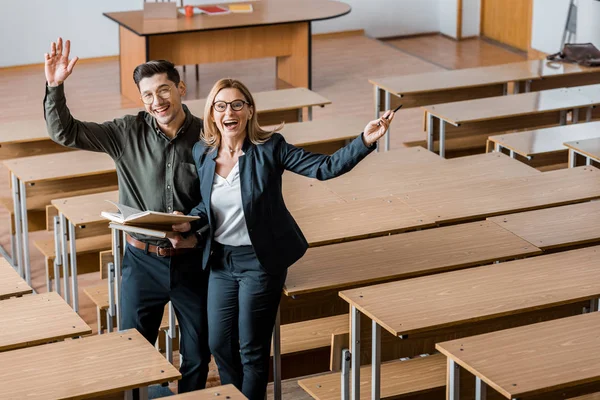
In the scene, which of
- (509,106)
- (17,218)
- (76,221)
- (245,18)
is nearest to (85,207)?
(76,221)

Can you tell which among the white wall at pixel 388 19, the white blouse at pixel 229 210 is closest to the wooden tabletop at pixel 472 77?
the white blouse at pixel 229 210

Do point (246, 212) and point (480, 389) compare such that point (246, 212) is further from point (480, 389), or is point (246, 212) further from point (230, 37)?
point (230, 37)

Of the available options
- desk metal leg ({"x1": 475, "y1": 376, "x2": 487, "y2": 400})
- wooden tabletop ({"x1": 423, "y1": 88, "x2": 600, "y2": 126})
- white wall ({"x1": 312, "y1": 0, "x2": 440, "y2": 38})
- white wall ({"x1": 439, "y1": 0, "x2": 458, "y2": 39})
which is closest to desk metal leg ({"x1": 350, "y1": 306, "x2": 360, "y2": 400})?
desk metal leg ({"x1": 475, "y1": 376, "x2": 487, "y2": 400})

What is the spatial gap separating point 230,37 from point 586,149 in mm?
4344

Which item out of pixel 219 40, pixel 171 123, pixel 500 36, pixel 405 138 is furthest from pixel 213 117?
pixel 500 36

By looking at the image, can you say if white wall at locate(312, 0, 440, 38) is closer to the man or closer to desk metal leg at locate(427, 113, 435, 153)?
desk metal leg at locate(427, 113, 435, 153)

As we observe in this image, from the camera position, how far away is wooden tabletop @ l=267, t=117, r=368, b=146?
5.40 metres

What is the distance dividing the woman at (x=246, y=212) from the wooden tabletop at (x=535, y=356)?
2.19 ft

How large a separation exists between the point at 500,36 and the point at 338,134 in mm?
5732

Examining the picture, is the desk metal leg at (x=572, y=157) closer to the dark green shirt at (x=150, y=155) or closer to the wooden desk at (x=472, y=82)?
the wooden desk at (x=472, y=82)

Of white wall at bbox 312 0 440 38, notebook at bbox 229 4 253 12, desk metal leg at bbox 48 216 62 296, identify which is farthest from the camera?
white wall at bbox 312 0 440 38

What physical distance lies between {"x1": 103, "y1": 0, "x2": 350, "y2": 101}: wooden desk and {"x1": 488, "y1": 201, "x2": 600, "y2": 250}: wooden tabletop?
182 inches

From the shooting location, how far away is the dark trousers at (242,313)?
330 centimetres

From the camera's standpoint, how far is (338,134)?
549 centimetres
